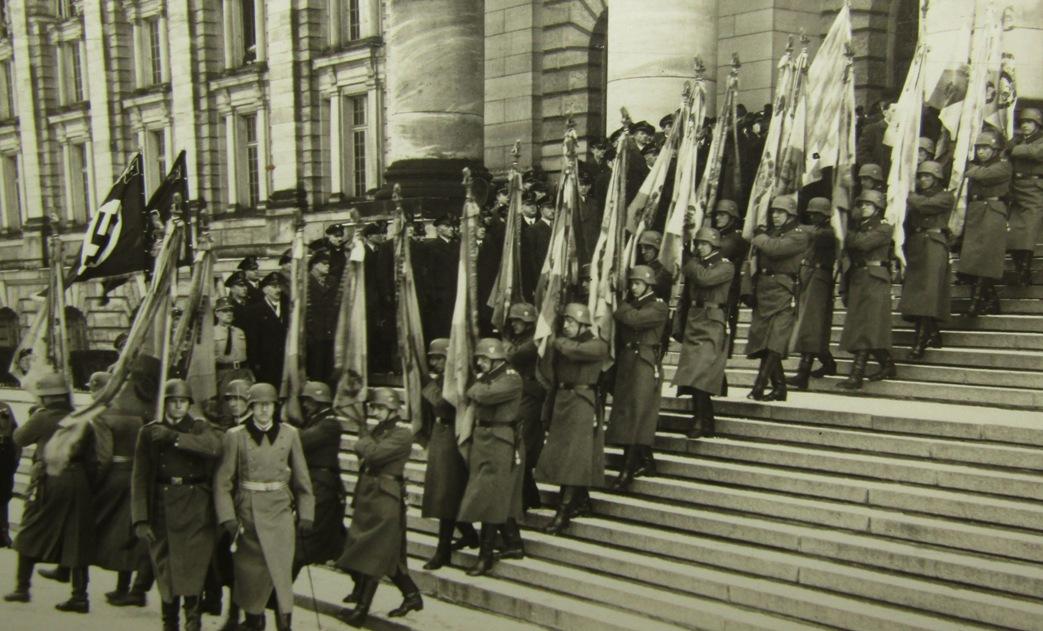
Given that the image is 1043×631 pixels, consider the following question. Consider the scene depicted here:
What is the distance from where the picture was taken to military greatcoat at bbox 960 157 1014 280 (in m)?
10.7

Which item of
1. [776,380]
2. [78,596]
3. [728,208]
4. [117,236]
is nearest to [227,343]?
[117,236]

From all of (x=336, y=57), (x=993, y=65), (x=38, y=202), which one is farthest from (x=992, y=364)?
(x=38, y=202)

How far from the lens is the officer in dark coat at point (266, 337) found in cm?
1334

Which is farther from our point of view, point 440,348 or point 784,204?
point 784,204

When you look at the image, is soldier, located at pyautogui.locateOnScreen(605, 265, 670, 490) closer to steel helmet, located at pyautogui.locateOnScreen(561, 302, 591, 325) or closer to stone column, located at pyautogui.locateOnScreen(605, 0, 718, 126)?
steel helmet, located at pyautogui.locateOnScreen(561, 302, 591, 325)

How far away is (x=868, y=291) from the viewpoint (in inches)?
403

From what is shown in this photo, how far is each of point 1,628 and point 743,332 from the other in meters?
8.24

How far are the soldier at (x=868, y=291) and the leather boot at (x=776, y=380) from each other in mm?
653

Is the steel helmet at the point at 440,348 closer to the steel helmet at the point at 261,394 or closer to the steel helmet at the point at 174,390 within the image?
the steel helmet at the point at 261,394

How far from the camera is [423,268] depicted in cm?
1373

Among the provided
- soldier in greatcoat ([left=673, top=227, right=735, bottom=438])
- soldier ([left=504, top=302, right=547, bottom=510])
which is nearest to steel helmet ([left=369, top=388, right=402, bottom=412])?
soldier ([left=504, top=302, right=547, bottom=510])

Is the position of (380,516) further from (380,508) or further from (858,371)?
(858,371)

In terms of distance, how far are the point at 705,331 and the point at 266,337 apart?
19.3 feet

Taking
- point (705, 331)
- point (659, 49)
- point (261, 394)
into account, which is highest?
point (659, 49)
